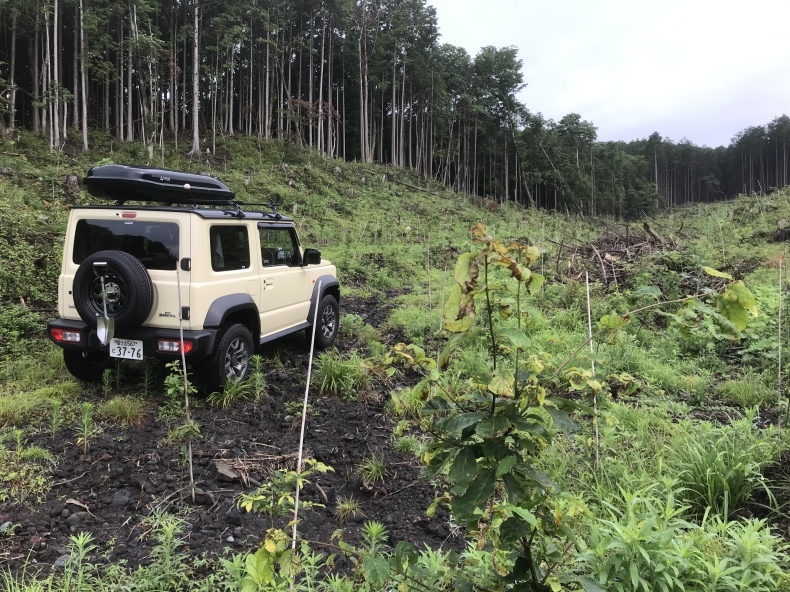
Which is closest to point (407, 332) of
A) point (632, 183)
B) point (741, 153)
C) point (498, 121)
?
point (498, 121)

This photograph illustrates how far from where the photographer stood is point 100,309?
14.4 ft

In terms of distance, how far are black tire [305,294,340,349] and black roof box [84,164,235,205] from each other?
215 cm

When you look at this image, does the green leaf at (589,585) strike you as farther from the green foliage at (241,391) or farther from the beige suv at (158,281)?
the green foliage at (241,391)

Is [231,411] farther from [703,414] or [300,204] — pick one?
[300,204]

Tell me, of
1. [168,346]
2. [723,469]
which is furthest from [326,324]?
[723,469]

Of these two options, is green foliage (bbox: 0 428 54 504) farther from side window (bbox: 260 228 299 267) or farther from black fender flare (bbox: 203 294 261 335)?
side window (bbox: 260 228 299 267)

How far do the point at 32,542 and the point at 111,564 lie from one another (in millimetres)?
644

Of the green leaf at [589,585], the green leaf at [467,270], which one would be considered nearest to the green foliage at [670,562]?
the green leaf at [589,585]

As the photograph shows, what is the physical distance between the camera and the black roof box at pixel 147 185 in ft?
15.4

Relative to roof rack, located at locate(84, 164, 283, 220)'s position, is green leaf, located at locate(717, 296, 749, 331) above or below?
below

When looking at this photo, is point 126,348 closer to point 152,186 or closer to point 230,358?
point 230,358

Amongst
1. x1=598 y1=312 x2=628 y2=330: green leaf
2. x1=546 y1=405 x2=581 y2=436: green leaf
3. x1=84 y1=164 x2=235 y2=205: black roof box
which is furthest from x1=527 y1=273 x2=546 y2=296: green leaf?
x1=84 y1=164 x2=235 y2=205: black roof box

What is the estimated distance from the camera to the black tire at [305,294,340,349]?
6.64 meters

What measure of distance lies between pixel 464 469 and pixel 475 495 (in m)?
0.08
